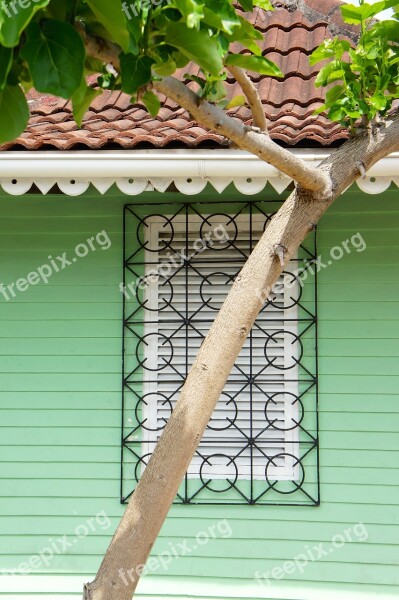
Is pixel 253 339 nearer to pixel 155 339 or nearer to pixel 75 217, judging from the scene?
pixel 155 339

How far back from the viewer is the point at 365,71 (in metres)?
2.53

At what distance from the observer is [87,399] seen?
4566 mm

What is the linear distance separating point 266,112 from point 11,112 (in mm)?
3092

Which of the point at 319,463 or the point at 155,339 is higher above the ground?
the point at 155,339

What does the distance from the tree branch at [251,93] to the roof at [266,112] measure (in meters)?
0.85

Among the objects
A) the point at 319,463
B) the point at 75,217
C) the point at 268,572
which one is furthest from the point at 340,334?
the point at 75,217

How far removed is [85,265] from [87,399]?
2.75 feet

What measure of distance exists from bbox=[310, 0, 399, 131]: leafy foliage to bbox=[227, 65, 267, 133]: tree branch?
0.32 m

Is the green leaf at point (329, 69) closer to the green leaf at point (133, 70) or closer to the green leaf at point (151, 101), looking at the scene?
the green leaf at point (151, 101)

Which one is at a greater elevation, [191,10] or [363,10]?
[363,10]

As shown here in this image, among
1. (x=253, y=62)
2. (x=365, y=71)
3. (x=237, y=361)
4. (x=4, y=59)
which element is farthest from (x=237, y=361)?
(x=4, y=59)

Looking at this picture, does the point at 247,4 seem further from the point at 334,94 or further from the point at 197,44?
the point at 334,94

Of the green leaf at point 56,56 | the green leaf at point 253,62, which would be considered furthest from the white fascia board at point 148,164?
the green leaf at point 56,56

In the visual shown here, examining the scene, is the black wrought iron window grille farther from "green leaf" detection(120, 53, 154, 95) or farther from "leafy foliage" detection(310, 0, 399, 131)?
"green leaf" detection(120, 53, 154, 95)
